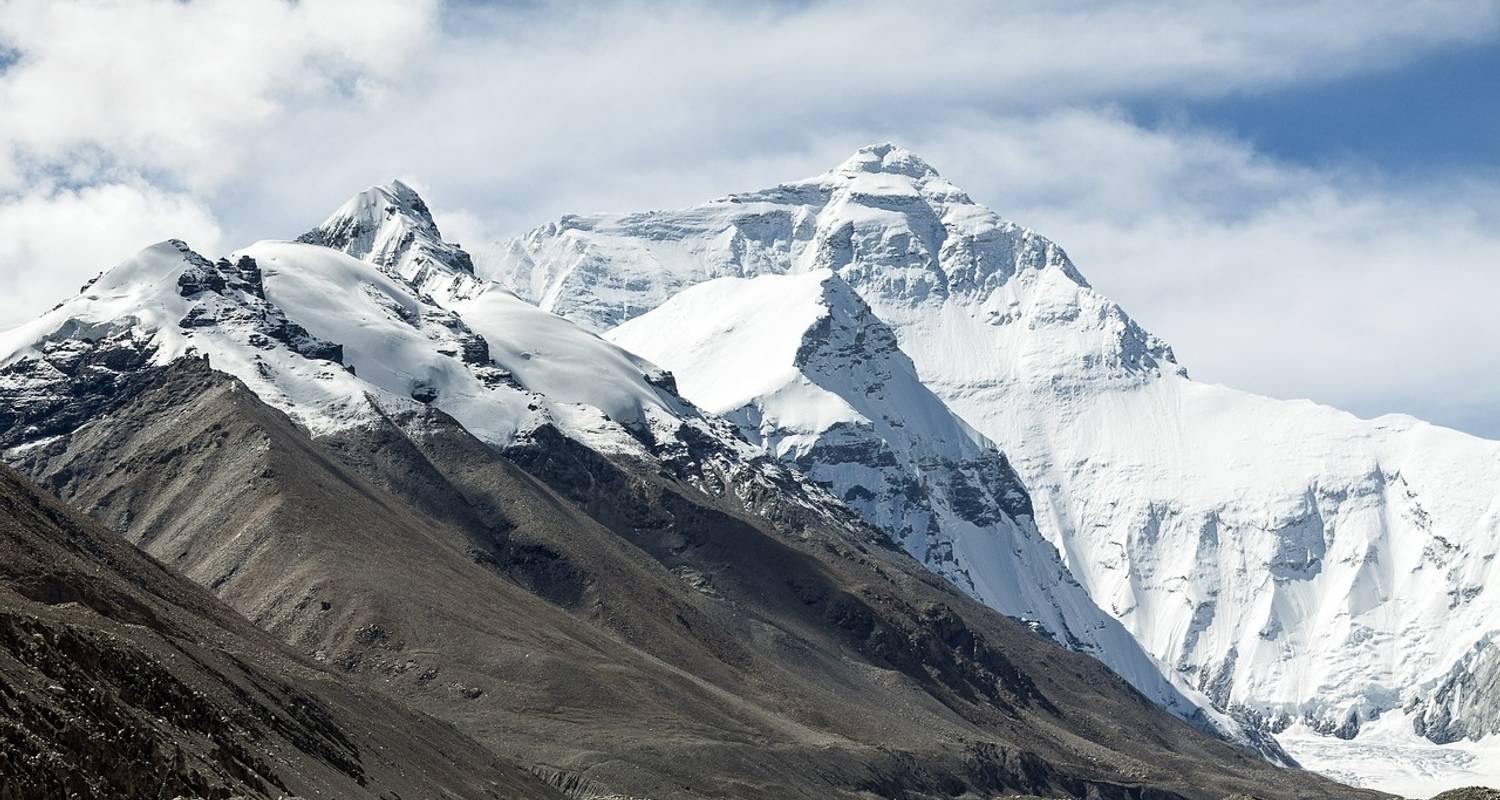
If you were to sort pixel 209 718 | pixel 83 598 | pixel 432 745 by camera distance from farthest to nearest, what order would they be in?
pixel 432 745 < pixel 83 598 < pixel 209 718

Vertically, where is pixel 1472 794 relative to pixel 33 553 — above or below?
above

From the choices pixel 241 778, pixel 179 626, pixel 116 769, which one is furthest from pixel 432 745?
pixel 116 769

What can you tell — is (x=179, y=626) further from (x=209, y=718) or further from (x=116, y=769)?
(x=116, y=769)

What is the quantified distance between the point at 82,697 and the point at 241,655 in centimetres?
6728

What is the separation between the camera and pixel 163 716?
123500 millimetres

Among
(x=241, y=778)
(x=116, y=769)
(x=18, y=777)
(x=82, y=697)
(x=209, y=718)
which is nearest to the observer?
(x=18, y=777)

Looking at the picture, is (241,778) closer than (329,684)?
Yes

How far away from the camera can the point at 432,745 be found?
188 metres

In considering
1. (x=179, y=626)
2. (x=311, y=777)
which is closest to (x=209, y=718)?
(x=311, y=777)

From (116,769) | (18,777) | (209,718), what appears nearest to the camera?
(18,777)

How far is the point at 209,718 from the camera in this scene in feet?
427

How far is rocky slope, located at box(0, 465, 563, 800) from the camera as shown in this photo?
103 metres

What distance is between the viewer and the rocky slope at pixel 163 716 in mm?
103062

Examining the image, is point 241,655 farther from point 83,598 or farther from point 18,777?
point 18,777
